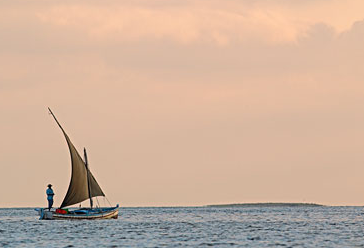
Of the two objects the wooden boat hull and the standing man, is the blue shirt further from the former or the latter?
the wooden boat hull

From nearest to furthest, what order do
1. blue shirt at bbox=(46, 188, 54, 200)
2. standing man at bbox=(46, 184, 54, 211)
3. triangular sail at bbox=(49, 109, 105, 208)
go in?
triangular sail at bbox=(49, 109, 105, 208)
standing man at bbox=(46, 184, 54, 211)
blue shirt at bbox=(46, 188, 54, 200)

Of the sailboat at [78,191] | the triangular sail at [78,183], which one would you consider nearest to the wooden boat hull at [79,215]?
the sailboat at [78,191]

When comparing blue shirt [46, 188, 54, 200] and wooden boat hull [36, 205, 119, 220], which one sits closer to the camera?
blue shirt [46, 188, 54, 200]

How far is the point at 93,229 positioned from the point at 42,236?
37.8 feet

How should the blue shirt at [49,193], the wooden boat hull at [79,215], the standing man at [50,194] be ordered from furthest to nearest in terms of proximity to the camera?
the wooden boat hull at [79,215] → the blue shirt at [49,193] → the standing man at [50,194]

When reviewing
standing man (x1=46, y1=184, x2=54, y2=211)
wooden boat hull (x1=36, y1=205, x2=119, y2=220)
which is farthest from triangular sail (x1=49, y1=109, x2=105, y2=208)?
standing man (x1=46, y1=184, x2=54, y2=211)

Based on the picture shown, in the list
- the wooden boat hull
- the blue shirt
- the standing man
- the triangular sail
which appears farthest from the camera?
the wooden boat hull

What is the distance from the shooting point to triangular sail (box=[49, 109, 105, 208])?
9438cm

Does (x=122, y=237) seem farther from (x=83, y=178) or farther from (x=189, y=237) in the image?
(x=83, y=178)

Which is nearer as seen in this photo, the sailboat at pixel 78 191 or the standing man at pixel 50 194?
the sailboat at pixel 78 191

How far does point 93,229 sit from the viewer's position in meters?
82.4

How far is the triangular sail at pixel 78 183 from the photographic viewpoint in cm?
9438

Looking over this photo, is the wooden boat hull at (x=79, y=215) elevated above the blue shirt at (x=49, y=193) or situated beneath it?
situated beneath

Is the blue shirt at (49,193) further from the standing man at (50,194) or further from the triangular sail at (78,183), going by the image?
the triangular sail at (78,183)
